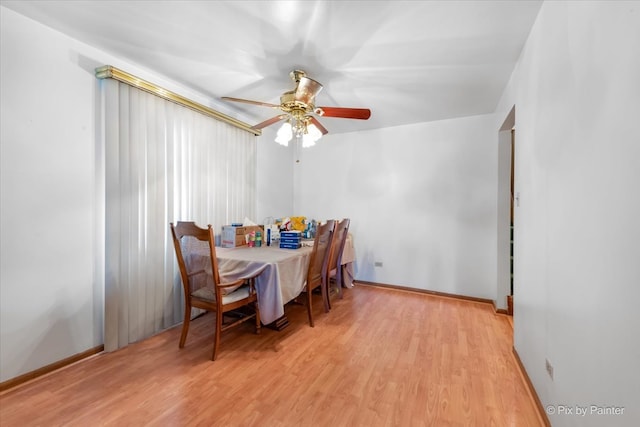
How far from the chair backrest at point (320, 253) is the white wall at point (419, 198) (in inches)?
55.5

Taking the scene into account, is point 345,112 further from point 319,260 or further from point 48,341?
point 48,341

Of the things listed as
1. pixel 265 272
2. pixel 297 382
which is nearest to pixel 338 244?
pixel 265 272

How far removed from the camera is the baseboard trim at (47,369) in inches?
66.6

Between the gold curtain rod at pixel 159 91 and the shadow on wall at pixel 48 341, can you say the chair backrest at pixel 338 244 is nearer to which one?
the gold curtain rod at pixel 159 91

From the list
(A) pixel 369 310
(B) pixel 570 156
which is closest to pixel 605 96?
(B) pixel 570 156

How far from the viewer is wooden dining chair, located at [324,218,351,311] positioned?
9.84 ft

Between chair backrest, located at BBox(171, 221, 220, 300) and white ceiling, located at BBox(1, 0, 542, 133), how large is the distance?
1.43m

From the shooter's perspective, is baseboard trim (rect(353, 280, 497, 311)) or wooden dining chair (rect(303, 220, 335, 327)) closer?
wooden dining chair (rect(303, 220, 335, 327))

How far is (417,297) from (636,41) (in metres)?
3.25

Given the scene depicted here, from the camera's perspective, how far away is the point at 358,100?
301 cm

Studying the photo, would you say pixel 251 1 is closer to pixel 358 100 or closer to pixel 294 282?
pixel 358 100

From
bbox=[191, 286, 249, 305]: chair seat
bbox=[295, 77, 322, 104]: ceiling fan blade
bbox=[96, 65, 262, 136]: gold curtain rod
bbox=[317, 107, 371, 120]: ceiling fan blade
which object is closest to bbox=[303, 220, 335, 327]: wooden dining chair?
bbox=[191, 286, 249, 305]: chair seat

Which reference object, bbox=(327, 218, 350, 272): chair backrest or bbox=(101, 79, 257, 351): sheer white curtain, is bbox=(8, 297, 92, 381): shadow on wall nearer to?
bbox=(101, 79, 257, 351): sheer white curtain

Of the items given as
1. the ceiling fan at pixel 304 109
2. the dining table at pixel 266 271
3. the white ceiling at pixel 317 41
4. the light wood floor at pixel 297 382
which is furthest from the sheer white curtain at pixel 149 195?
the ceiling fan at pixel 304 109
